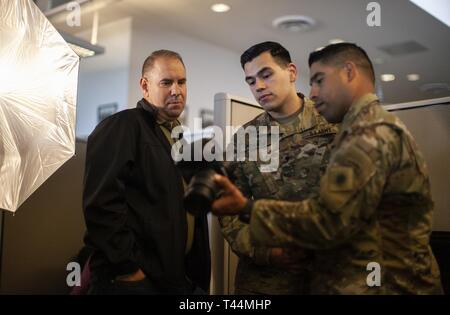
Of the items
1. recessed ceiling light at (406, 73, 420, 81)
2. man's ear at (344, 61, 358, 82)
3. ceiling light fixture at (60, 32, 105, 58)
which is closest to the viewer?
man's ear at (344, 61, 358, 82)

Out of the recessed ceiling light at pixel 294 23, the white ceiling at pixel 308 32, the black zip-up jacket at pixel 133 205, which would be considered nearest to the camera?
the black zip-up jacket at pixel 133 205

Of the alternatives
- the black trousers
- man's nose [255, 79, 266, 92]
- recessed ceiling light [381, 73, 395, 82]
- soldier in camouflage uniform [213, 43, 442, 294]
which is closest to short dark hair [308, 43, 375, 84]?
soldier in camouflage uniform [213, 43, 442, 294]

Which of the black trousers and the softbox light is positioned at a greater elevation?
the softbox light

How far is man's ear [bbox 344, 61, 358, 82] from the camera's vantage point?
3.22 feet

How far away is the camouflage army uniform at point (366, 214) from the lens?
839 mm

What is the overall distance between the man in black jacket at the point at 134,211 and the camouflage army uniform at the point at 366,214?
12.5 inches

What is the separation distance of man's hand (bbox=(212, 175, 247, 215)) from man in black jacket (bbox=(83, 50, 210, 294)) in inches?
11.0

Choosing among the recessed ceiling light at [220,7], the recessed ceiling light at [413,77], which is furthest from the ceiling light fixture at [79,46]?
the recessed ceiling light at [413,77]

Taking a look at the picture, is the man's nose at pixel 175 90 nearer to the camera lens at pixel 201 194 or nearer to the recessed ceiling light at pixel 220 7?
the camera lens at pixel 201 194

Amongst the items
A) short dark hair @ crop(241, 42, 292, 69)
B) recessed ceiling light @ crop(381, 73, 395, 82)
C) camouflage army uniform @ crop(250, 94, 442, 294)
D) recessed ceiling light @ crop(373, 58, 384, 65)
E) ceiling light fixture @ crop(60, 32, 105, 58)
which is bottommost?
camouflage army uniform @ crop(250, 94, 442, 294)

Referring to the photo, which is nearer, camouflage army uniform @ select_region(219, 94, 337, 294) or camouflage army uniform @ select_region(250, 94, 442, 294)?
camouflage army uniform @ select_region(250, 94, 442, 294)

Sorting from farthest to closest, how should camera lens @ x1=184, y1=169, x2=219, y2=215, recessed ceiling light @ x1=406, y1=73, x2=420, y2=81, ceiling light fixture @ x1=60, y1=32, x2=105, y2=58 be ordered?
recessed ceiling light @ x1=406, y1=73, x2=420, y2=81
ceiling light fixture @ x1=60, y1=32, x2=105, y2=58
camera lens @ x1=184, y1=169, x2=219, y2=215

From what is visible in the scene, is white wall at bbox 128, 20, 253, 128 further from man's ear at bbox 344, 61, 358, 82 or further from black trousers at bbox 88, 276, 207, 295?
man's ear at bbox 344, 61, 358, 82
